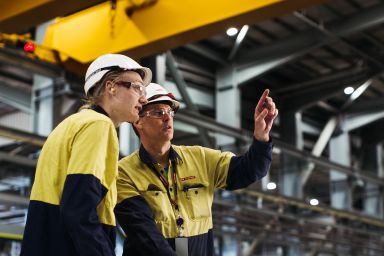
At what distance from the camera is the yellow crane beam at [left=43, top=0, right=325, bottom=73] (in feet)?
22.5

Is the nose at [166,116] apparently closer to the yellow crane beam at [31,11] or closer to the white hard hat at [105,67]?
the white hard hat at [105,67]

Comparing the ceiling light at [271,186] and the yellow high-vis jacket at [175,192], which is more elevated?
the ceiling light at [271,186]

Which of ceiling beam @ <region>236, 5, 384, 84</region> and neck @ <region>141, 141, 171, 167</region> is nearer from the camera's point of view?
neck @ <region>141, 141, 171, 167</region>

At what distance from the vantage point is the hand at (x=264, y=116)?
2998 millimetres

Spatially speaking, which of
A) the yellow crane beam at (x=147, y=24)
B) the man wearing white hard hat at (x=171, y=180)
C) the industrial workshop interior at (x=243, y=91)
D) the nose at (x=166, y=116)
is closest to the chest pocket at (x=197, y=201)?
the man wearing white hard hat at (x=171, y=180)

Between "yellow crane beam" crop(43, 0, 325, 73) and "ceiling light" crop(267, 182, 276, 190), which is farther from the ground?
"yellow crane beam" crop(43, 0, 325, 73)

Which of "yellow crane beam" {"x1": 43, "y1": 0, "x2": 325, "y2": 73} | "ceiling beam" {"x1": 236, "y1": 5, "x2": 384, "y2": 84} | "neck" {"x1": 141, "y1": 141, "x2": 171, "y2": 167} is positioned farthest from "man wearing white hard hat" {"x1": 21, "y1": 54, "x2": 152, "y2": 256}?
"ceiling beam" {"x1": 236, "y1": 5, "x2": 384, "y2": 84}

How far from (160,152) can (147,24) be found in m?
4.56

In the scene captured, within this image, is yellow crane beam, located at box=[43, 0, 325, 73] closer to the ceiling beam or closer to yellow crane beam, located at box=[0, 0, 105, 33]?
yellow crane beam, located at box=[0, 0, 105, 33]

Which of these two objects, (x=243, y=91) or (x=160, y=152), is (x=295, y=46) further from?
(x=160, y=152)

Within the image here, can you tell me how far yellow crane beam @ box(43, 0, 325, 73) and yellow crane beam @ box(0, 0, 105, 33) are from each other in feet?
2.22

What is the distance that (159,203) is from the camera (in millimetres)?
3064

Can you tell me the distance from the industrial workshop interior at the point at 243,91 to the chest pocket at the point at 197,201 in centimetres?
370

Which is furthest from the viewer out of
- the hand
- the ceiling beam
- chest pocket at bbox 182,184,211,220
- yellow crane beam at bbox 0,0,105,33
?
the ceiling beam
